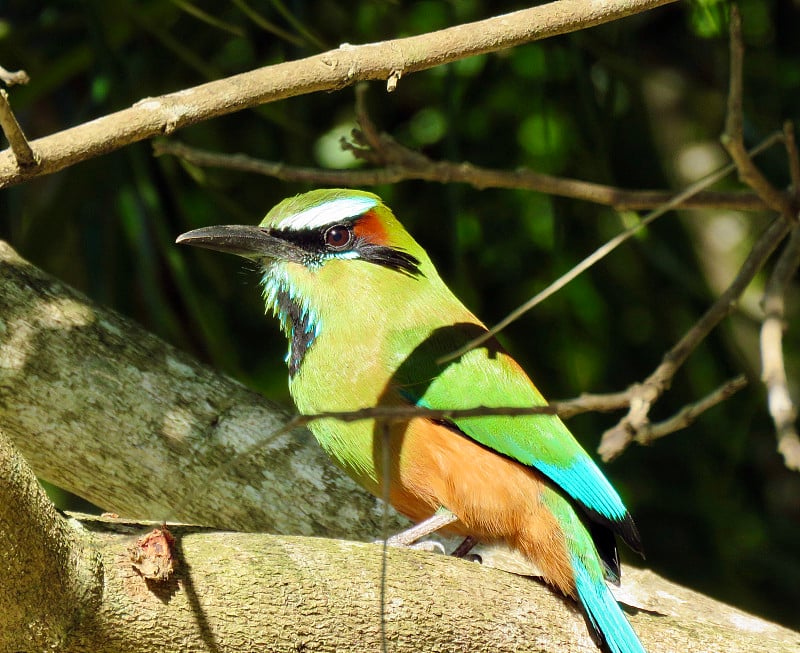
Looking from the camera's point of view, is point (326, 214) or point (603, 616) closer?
point (603, 616)

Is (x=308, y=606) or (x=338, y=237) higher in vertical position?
(x=338, y=237)

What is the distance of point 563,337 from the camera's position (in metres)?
4.79

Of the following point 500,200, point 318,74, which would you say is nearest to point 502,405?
point 318,74

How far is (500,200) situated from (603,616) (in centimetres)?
287

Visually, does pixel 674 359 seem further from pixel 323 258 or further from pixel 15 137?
pixel 15 137

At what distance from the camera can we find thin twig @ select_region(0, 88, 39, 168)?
187cm

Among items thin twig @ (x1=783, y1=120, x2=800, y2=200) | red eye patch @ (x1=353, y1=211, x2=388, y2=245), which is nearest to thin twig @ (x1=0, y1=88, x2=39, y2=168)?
red eye patch @ (x1=353, y1=211, x2=388, y2=245)

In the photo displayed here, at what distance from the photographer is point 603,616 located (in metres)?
2.47

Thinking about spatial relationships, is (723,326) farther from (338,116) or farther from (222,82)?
(222,82)

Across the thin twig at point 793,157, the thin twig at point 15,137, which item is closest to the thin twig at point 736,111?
the thin twig at point 793,157

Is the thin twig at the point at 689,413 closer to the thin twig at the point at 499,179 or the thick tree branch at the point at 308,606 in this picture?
the thick tree branch at the point at 308,606

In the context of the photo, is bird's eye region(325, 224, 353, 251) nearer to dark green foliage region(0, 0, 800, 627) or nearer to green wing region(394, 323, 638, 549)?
green wing region(394, 323, 638, 549)

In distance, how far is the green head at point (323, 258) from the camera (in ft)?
10.3

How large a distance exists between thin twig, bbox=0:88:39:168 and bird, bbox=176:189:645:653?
1.02m
